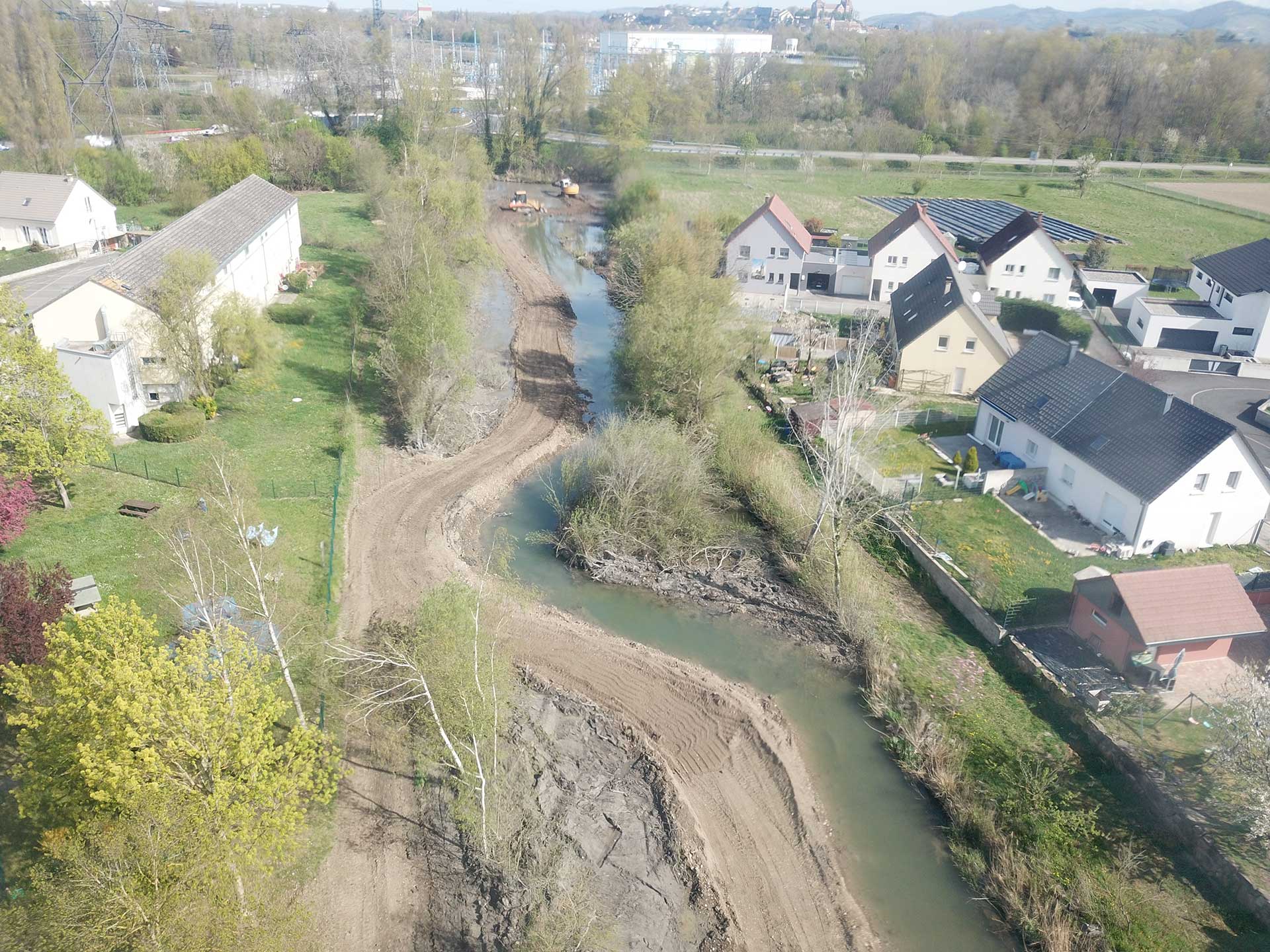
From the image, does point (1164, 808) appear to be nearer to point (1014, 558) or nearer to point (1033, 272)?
point (1014, 558)

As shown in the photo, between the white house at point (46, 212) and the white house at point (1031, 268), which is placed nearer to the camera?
the white house at point (1031, 268)

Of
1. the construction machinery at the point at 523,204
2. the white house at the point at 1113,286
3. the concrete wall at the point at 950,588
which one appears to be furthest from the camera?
the construction machinery at the point at 523,204

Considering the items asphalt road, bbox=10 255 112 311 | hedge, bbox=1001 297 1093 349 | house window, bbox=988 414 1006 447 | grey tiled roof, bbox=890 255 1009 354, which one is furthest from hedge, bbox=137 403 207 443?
hedge, bbox=1001 297 1093 349

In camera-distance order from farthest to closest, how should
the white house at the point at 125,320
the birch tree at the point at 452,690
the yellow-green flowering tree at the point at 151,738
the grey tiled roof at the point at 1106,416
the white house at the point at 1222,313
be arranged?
the white house at the point at 1222,313, the white house at the point at 125,320, the grey tiled roof at the point at 1106,416, the birch tree at the point at 452,690, the yellow-green flowering tree at the point at 151,738

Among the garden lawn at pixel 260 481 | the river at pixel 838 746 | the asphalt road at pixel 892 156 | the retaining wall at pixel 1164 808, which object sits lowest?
the river at pixel 838 746

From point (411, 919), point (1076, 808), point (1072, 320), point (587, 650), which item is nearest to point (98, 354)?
point (587, 650)

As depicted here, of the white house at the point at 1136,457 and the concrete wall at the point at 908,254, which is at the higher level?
the concrete wall at the point at 908,254

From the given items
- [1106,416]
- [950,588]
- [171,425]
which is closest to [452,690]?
[950,588]

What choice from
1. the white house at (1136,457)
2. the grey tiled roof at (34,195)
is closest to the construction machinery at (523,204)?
the grey tiled roof at (34,195)

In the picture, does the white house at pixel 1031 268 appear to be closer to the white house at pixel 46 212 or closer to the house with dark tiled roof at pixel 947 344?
the house with dark tiled roof at pixel 947 344
